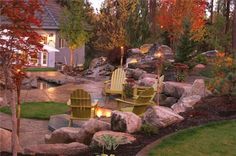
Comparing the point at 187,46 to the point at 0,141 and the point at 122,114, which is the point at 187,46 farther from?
the point at 0,141

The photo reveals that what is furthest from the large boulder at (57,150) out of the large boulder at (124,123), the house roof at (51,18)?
the house roof at (51,18)

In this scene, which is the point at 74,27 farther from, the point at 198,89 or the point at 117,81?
the point at 198,89

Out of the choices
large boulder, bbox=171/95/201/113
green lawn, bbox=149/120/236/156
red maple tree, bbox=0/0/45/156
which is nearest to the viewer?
red maple tree, bbox=0/0/45/156

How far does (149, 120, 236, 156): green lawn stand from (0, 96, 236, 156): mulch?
288mm

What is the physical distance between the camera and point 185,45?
18391mm

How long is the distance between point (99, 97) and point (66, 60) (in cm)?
1645

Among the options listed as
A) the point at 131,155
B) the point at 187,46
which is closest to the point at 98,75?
the point at 187,46

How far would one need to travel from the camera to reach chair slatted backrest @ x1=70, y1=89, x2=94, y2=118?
391 inches

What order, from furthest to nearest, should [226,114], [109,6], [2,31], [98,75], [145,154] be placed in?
[109,6]
[98,75]
[226,114]
[145,154]
[2,31]

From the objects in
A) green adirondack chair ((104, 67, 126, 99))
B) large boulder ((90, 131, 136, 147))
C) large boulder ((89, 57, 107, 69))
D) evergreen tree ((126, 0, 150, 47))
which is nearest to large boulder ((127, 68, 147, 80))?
green adirondack chair ((104, 67, 126, 99))

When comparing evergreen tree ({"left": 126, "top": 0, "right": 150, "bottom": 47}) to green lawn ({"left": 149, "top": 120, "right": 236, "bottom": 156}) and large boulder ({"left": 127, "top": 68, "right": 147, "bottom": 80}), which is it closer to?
large boulder ({"left": 127, "top": 68, "right": 147, "bottom": 80})

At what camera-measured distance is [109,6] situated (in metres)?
35.0

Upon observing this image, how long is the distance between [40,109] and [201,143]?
6.30m


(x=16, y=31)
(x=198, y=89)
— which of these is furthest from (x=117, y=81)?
(x=16, y=31)
